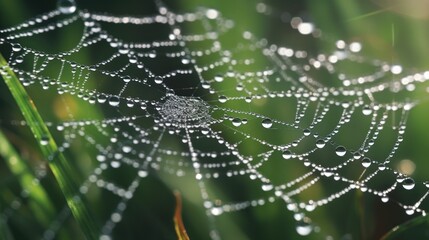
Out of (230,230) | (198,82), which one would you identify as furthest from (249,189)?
(198,82)

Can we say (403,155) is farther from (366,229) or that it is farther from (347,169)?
(366,229)

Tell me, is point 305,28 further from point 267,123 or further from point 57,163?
point 57,163

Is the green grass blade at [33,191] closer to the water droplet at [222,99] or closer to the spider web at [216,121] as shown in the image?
the spider web at [216,121]

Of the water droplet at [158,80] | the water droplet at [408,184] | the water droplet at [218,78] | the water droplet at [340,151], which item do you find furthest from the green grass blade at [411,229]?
the water droplet at [158,80]

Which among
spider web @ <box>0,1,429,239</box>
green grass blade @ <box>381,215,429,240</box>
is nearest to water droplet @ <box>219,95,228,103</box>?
spider web @ <box>0,1,429,239</box>

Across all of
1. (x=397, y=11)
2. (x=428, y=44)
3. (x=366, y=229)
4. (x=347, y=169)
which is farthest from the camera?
(x=397, y=11)

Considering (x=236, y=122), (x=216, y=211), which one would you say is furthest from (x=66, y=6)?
(x=216, y=211)
